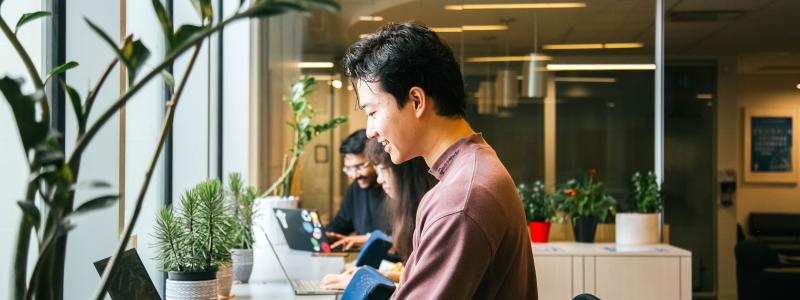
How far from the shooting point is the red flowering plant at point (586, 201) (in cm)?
561

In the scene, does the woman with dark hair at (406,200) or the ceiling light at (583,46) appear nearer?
the woman with dark hair at (406,200)

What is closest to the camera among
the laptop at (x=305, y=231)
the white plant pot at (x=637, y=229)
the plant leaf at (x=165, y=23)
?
the plant leaf at (x=165, y=23)

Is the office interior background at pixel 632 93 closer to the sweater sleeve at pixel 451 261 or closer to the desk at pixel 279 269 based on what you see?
the desk at pixel 279 269

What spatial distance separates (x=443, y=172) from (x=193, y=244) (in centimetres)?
99

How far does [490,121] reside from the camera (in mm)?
5988

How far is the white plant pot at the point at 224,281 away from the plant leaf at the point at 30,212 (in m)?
1.72

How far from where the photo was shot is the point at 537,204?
5.58 m

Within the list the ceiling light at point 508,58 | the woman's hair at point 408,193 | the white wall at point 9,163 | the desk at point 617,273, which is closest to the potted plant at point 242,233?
the woman's hair at point 408,193

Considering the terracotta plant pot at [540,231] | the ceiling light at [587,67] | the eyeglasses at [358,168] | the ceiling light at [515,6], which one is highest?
the ceiling light at [515,6]

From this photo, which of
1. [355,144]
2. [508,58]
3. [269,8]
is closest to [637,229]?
[508,58]

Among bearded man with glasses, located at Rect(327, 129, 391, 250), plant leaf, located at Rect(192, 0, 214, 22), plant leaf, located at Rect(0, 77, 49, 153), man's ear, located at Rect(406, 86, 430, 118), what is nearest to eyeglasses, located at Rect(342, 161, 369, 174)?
bearded man with glasses, located at Rect(327, 129, 391, 250)

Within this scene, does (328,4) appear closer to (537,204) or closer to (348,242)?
(348,242)

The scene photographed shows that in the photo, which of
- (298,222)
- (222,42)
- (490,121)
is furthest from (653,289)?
(222,42)

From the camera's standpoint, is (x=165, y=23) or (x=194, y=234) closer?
(x=165, y=23)
